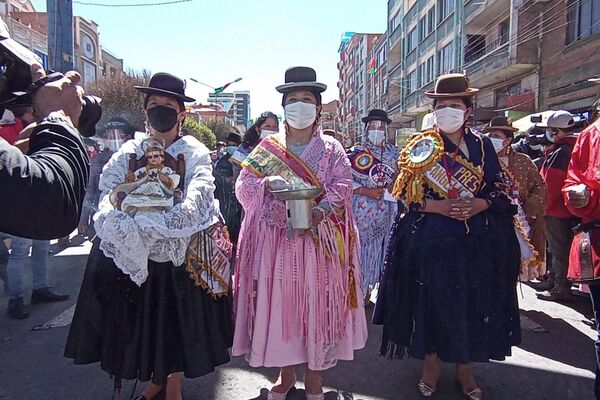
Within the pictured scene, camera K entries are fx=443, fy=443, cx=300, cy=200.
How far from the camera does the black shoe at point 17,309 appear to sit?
444cm

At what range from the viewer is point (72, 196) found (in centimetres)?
124

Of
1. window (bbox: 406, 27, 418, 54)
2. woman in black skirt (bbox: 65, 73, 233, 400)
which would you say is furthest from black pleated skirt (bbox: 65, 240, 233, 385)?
window (bbox: 406, 27, 418, 54)

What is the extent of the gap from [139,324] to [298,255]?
3.28 ft

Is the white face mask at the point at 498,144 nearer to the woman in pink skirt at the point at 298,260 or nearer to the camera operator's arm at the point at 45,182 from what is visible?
the woman in pink skirt at the point at 298,260

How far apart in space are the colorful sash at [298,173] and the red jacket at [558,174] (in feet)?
11.2

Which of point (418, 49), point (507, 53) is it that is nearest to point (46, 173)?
point (507, 53)

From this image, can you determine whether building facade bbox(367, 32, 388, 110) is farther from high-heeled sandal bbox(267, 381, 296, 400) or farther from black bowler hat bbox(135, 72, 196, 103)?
high-heeled sandal bbox(267, 381, 296, 400)

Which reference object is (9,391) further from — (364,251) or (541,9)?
(541,9)

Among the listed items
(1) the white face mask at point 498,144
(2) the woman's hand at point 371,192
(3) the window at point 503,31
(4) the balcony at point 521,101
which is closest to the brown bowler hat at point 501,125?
(1) the white face mask at point 498,144

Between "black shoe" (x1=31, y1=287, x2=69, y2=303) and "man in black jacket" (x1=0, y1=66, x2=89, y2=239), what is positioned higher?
"man in black jacket" (x1=0, y1=66, x2=89, y2=239)

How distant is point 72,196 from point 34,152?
7.1 inches

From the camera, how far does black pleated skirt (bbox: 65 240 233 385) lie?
8.15 ft

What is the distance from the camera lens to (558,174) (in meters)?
5.15

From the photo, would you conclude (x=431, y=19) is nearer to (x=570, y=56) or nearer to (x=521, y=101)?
(x=521, y=101)
